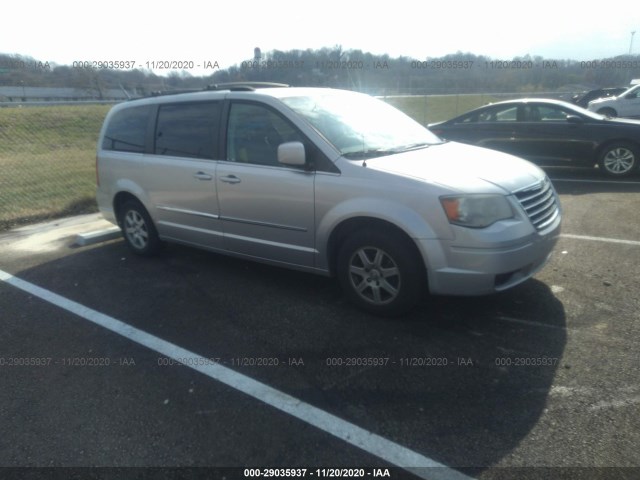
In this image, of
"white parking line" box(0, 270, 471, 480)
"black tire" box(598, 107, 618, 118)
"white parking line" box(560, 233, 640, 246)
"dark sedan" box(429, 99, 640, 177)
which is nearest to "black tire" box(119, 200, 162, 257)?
"white parking line" box(0, 270, 471, 480)

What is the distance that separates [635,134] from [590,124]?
75cm

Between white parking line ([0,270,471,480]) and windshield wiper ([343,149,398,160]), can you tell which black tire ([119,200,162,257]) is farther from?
windshield wiper ([343,149,398,160])

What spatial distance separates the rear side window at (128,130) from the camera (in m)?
5.56

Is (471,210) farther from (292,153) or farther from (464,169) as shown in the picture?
(292,153)

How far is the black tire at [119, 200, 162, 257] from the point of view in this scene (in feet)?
18.5

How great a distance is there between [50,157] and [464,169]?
40.3 feet

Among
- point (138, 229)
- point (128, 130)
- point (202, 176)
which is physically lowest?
point (138, 229)

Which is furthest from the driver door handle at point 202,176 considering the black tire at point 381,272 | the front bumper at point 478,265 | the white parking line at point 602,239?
the white parking line at point 602,239

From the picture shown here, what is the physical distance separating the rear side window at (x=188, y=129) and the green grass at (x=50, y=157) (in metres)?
3.68

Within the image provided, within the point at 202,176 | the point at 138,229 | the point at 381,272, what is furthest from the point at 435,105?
the point at 381,272

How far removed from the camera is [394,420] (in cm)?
278

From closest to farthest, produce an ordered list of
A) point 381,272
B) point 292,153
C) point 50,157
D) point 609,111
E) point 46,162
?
point 381,272, point 292,153, point 46,162, point 50,157, point 609,111

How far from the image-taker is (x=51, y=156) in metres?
13.2

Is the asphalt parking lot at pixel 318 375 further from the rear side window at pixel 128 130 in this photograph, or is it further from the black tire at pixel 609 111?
the black tire at pixel 609 111
